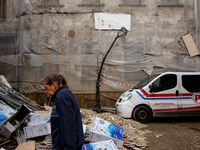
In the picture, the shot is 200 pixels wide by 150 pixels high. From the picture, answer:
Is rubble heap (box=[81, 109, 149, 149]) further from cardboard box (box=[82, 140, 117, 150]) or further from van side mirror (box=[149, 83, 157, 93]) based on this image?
cardboard box (box=[82, 140, 117, 150])

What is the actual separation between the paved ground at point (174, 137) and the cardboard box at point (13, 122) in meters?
2.93

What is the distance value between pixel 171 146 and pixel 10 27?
10.0 metres

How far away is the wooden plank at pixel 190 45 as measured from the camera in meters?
9.91

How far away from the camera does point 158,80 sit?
22.4 feet

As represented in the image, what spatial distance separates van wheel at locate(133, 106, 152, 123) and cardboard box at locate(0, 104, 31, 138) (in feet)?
13.0

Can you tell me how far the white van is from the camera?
6.58 meters

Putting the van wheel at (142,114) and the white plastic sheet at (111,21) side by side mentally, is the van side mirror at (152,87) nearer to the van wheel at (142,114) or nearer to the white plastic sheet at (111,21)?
the van wheel at (142,114)

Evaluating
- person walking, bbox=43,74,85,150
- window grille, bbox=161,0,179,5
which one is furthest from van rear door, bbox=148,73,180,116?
window grille, bbox=161,0,179,5

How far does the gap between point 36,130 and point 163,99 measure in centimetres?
470

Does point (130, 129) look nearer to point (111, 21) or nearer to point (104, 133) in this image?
point (104, 133)

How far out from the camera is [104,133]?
3.47 meters

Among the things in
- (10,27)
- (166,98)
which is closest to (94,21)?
(10,27)

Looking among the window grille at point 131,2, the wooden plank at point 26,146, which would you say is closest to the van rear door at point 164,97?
the wooden plank at point 26,146

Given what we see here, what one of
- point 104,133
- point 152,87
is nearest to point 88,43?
point 152,87
